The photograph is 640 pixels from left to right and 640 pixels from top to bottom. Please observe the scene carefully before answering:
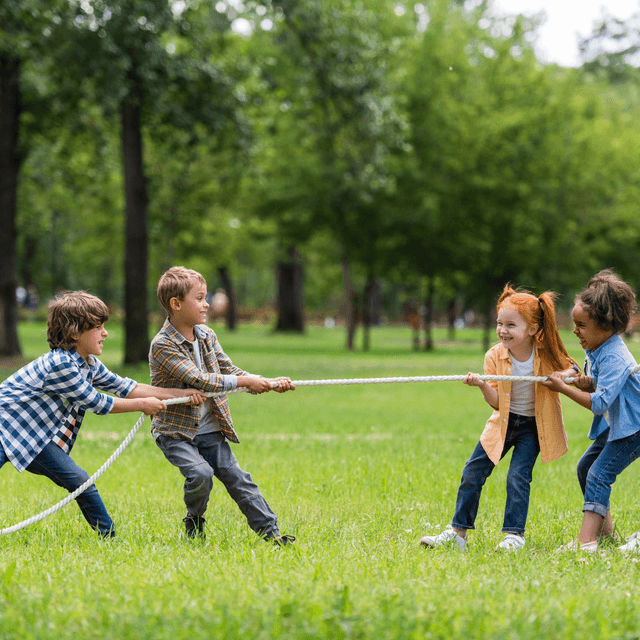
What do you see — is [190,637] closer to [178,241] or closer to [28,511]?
[28,511]

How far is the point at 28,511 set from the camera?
17.5 feet

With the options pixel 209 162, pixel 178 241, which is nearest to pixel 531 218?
pixel 209 162

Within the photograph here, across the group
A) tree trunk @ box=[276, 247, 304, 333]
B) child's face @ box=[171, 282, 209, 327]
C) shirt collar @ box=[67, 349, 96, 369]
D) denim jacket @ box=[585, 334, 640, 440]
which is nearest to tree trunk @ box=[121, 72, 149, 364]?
shirt collar @ box=[67, 349, 96, 369]

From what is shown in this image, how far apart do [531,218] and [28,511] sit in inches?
888

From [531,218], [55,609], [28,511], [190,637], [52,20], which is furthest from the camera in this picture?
[531,218]

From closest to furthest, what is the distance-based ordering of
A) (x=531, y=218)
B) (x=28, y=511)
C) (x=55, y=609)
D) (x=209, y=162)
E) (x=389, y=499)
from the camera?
(x=55, y=609), (x=28, y=511), (x=389, y=499), (x=531, y=218), (x=209, y=162)

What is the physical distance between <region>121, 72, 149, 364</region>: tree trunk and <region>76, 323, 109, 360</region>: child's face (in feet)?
44.6

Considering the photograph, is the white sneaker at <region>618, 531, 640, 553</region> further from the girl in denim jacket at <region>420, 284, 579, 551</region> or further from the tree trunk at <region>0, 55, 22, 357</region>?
the tree trunk at <region>0, 55, 22, 357</region>

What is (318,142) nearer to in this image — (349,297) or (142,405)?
(349,297)

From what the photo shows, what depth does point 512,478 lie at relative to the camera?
4.65 meters

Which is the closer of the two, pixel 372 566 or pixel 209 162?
pixel 372 566

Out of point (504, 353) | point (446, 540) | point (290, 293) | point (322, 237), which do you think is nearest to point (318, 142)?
point (322, 237)

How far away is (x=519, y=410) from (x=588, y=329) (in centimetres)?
63

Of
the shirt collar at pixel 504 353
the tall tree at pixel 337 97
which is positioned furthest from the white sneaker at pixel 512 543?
the tall tree at pixel 337 97
